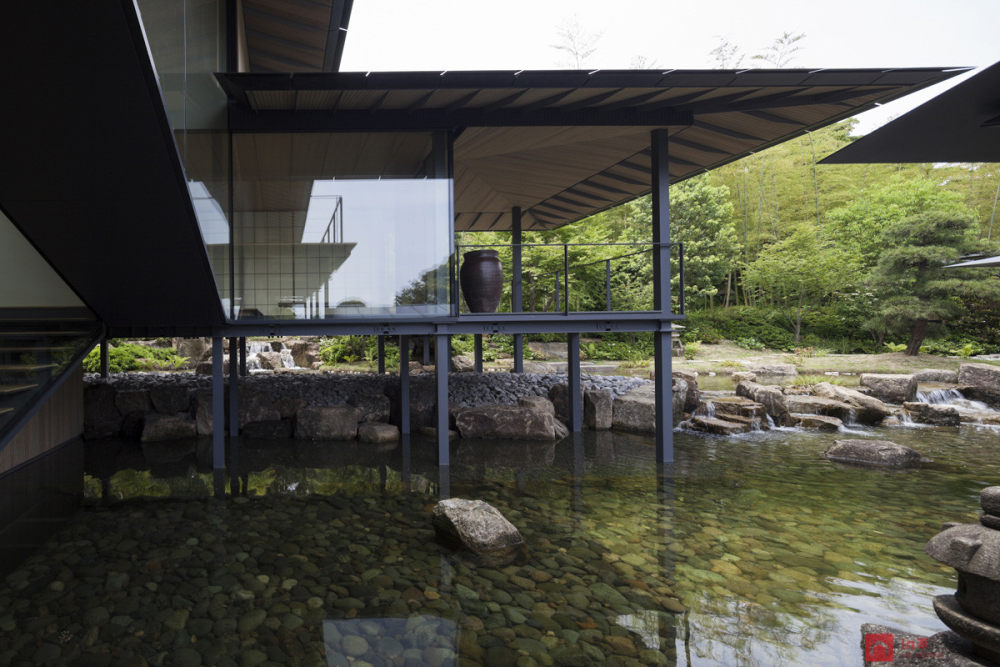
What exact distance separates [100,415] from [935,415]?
1336 centimetres

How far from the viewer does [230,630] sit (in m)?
3.01

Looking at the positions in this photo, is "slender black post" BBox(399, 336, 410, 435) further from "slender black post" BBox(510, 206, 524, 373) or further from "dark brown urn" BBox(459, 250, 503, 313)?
"slender black post" BBox(510, 206, 524, 373)

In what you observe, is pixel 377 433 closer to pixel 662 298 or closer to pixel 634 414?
pixel 634 414

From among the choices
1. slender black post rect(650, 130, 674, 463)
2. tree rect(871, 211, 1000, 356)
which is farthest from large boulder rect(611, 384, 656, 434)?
tree rect(871, 211, 1000, 356)

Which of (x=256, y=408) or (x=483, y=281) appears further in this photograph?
(x=256, y=408)

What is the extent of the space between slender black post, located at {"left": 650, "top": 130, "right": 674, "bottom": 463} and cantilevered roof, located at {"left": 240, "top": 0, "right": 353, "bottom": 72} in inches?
154

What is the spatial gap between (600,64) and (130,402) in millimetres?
33864

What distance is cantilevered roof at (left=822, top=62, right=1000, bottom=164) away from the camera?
88.4 inches

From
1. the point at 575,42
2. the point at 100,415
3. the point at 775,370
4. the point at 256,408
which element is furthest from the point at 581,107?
the point at 575,42

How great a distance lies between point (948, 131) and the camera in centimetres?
256

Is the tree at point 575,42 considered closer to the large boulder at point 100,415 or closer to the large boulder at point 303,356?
the large boulder at point 303,356

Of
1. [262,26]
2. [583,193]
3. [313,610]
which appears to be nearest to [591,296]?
[583,193]

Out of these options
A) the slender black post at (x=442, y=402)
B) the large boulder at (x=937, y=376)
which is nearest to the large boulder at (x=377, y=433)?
the slender black post at (x=442, y=402)

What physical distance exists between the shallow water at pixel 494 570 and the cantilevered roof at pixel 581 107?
12.7ft
